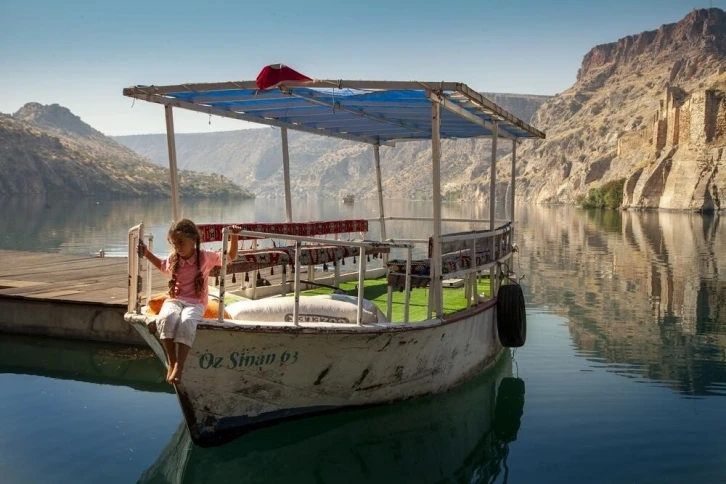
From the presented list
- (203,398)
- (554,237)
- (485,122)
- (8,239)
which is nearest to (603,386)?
(485,122)

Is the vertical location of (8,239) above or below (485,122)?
below

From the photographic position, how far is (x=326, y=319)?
695 centimetres

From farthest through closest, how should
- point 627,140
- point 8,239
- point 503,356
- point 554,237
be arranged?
point 627,140
point 554,237
point 8,239
point 503,356

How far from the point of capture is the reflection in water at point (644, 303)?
Result: 1084 centimetres

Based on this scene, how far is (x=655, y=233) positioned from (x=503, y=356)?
1364 inches

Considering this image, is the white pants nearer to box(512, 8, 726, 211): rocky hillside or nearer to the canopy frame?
the canopy frame

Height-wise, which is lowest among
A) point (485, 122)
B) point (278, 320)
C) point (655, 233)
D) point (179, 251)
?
point (655, 233)

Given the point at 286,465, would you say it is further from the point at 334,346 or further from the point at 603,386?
the point at 603,386

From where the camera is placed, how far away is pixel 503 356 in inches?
429

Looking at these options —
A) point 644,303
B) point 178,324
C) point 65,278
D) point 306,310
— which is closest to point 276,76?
point 306,310

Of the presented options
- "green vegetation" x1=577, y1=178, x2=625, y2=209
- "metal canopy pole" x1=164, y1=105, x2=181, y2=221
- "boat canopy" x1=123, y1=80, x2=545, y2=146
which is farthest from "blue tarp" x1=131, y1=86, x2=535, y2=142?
"green vegetation" x1=577, y1=178, x2=625, y2=209

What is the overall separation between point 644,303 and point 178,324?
534 inches

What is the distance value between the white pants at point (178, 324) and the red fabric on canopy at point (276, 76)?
2.58 meters

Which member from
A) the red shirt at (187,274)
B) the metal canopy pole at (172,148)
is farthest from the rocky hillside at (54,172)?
the red shirt at (187,274)
